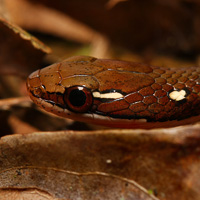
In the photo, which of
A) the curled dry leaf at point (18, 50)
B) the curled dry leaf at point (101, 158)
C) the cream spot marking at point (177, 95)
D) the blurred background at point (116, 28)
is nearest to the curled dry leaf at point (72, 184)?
the curled dry leaf at point (101, 158)

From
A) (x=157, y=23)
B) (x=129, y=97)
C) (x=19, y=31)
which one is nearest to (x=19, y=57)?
(x=19, y=31)

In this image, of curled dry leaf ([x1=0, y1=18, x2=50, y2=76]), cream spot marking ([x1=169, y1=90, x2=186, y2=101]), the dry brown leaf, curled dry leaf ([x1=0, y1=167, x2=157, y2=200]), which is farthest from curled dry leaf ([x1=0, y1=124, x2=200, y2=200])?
the dry brown leaf

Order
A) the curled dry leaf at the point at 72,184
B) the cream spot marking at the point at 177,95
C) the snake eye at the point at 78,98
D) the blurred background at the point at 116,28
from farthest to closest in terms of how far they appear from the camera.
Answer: the blurred background at the point at 116,28, the cream spot marking at the point at 177,95, the snake eye at the point at 78,98, the curled dry leaf at the point at 72,184

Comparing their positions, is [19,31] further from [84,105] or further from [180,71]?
[180,71]

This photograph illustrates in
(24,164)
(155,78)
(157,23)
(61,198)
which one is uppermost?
(157,23)

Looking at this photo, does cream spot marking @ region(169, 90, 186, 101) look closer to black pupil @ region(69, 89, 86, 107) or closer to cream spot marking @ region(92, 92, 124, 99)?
cream spot marking @ region(92, 92, 124, 99)

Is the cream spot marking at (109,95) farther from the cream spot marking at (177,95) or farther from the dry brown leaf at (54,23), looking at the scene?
the dry brown leaf at (54,23)

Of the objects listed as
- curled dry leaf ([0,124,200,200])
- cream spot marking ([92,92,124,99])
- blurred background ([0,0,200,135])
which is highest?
blurred background ([0,0,200,135])

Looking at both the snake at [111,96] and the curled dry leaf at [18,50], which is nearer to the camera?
the snake at [111,96]
